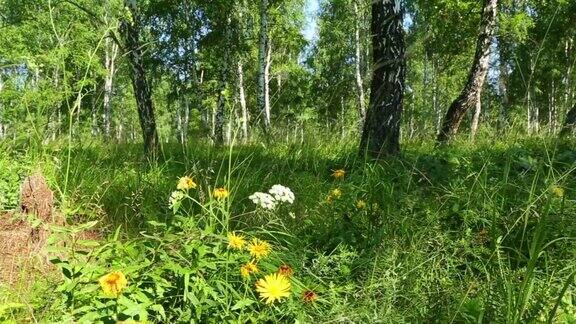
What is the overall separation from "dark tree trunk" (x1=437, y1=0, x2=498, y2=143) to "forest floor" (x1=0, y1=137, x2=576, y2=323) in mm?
3641

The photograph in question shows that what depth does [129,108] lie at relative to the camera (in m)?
37.9

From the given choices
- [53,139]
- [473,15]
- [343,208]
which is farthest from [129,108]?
[343,208]

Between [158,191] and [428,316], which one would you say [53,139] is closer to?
[158,191]

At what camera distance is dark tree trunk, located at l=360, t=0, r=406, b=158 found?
429cm

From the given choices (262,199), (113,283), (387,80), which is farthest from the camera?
(387,80)

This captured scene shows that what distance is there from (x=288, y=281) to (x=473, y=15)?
11914 millimetres

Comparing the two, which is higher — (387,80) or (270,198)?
(387,80)

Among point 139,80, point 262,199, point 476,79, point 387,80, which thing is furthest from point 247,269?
point 476,79

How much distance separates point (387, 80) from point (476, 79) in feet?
11.1

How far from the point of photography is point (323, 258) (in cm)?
205

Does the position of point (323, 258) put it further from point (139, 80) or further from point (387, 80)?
point (139, 80)

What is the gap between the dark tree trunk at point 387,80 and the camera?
4.29 m

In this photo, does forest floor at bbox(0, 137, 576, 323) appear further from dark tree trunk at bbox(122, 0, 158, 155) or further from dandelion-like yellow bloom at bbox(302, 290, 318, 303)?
dark tree trunk at bbox(122, 0, 158, 155)

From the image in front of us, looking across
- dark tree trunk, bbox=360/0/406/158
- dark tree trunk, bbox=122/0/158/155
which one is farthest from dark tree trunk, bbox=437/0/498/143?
dark tree trunk, bbox=122/0/158/155
